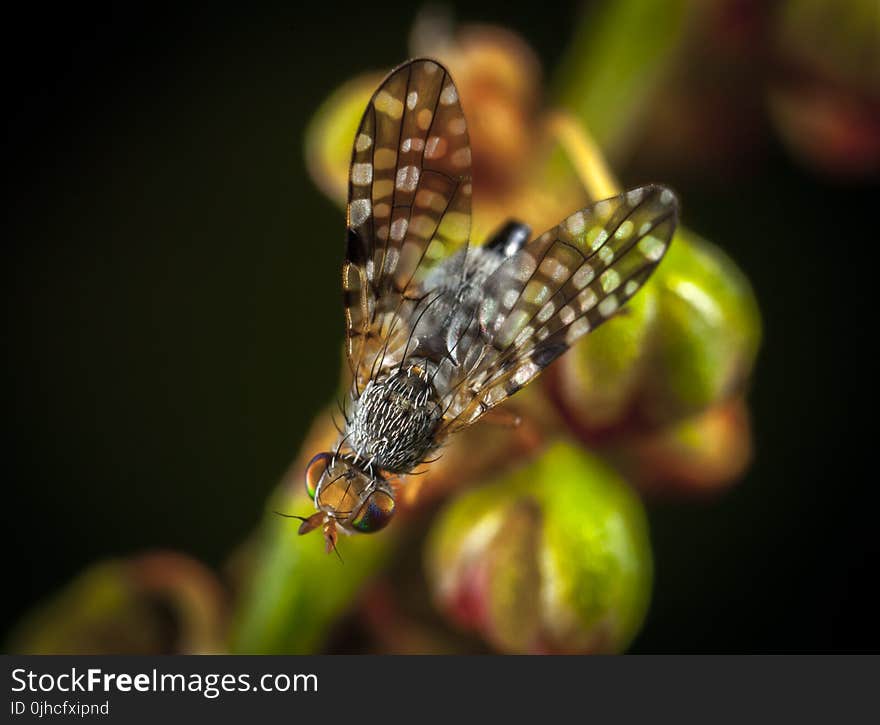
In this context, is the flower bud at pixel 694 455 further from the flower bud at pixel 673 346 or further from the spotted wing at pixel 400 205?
the spotted wing at pixel 400 205

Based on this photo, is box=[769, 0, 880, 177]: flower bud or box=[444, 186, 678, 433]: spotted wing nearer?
box=[444, 186, 678, 433]: spotted wing

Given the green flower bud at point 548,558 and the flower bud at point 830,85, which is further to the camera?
the flower bud at point 830,85

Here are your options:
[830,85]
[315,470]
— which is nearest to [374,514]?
[315,470]

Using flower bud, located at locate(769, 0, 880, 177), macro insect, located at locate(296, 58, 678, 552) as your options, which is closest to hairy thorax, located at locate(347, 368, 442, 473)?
macro insect, located at locate(296, 58, 678, 552)

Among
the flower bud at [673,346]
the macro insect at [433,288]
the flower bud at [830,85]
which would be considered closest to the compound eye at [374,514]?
the macro insect at [433,288]

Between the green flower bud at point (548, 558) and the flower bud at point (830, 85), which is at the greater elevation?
the flower bud at point (830, 85)

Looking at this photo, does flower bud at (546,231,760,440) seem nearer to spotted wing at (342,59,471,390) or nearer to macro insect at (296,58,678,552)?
macro insect at (296,58,678,552)

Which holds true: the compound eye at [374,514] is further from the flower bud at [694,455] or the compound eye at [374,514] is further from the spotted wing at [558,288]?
the flower bud at [694,455]
